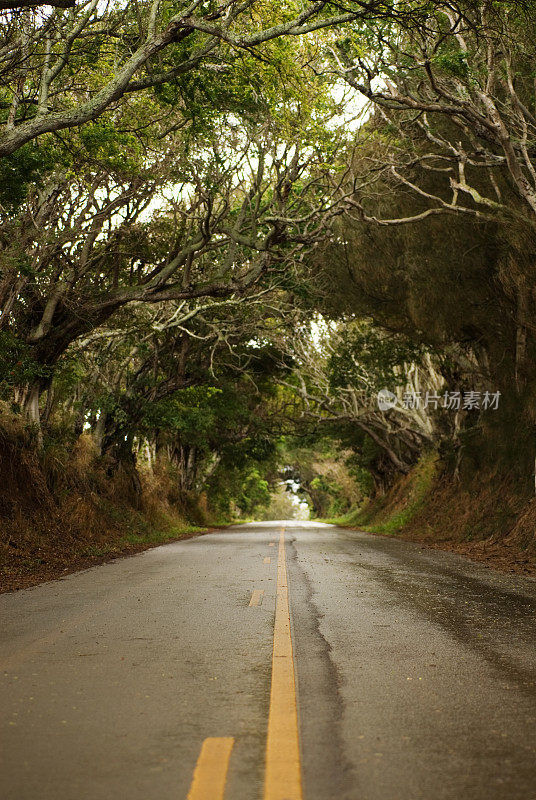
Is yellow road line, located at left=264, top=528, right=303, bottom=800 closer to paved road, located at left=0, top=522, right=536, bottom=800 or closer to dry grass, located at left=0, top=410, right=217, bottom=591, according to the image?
paved road, located at left=0, top=522, right=536, bottom=800

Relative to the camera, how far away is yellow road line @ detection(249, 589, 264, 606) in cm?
1020

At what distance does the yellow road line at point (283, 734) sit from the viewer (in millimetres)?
3836

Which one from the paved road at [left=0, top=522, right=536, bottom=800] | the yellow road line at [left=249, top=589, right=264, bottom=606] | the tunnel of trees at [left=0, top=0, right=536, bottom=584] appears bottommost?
the yellow road line at [left=249, top=589, right=264, bottom=606]

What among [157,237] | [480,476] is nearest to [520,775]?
[157,237]

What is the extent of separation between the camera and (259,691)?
569 centimetres

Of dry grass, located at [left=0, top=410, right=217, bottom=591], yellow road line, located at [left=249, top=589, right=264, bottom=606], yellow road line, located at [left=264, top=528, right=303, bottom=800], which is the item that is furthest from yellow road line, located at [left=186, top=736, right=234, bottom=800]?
dry grass, located at [left=0, top=410, right=217, bottom=591]

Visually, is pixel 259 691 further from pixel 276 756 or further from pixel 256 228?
pixel 256 228

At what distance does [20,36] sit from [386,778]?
42.4 ft

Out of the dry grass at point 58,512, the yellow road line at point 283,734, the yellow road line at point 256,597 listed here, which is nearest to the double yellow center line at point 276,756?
the yellow road line at point 283,734

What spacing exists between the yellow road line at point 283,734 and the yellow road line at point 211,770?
0.21 meters

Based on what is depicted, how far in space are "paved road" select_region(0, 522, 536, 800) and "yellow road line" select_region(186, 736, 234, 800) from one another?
0.08ft

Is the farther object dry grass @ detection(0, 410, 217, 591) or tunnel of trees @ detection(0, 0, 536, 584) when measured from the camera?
dry grass @ detection(0, 410, 217, 591)

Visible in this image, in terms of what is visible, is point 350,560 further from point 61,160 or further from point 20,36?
point 20,36

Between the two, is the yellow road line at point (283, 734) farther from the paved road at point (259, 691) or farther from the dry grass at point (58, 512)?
the dry grass at point (58, 512)
